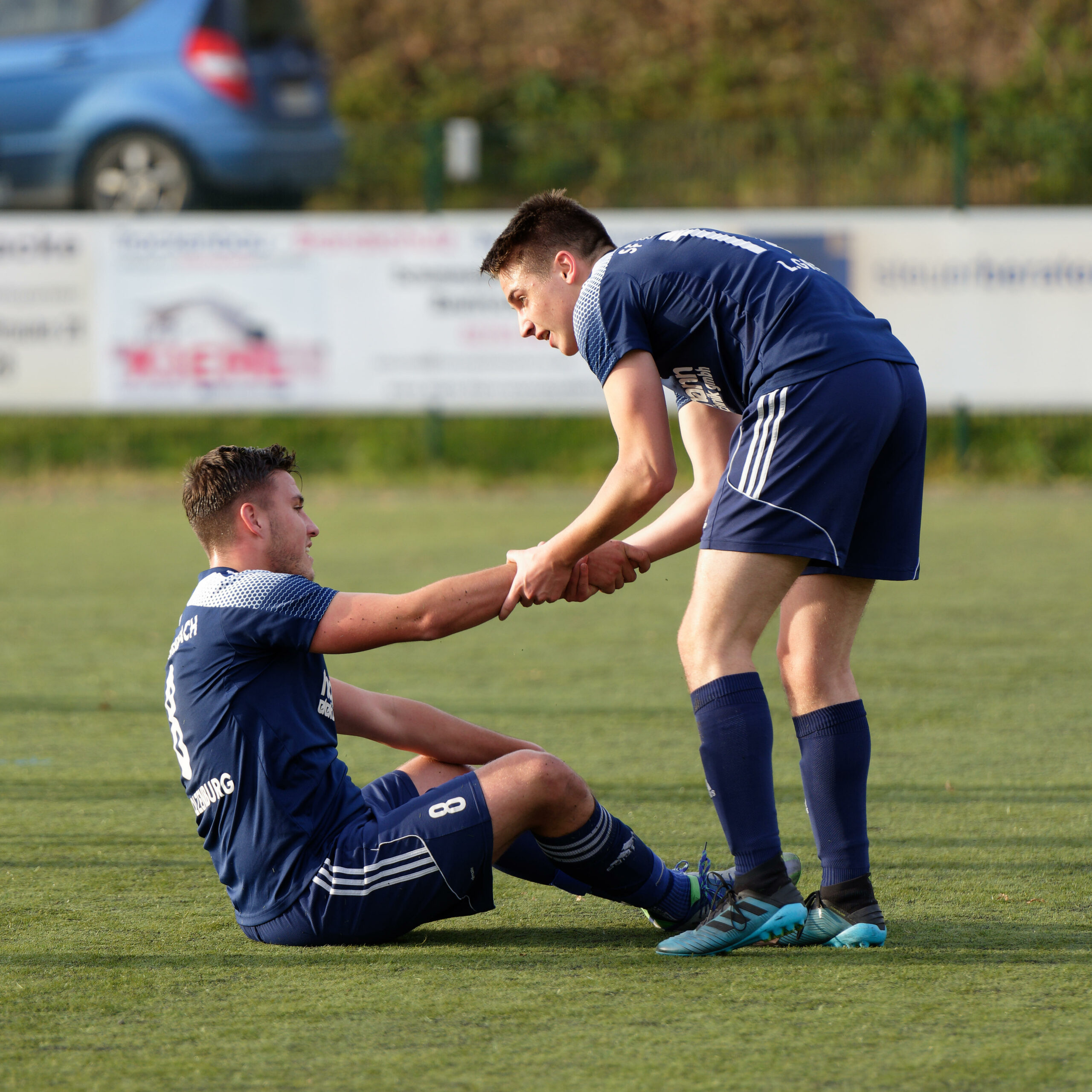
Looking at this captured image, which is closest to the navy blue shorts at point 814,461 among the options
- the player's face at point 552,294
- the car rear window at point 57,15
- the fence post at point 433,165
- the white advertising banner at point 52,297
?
the player's face at point 552,294

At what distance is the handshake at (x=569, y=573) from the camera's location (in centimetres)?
354

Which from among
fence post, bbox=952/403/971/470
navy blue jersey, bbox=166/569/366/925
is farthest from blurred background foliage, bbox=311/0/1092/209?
navy blue jersey, bbox=166/569/366/925

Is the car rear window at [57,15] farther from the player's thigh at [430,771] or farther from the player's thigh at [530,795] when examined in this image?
the player's thigh at [530,795]

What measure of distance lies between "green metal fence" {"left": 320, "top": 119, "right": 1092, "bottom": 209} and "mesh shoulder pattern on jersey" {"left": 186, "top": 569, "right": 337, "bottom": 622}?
11.5m

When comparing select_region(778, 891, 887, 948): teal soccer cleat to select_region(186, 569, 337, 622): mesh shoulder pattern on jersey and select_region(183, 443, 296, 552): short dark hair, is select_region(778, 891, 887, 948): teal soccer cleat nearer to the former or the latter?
select_region(186, 569, 337, 622): mesh shoulder pattern on jersey

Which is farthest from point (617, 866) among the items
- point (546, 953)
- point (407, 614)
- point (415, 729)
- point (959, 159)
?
point (959, 159)

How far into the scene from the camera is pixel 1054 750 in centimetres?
539

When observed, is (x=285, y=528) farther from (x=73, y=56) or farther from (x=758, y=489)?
(x=73, y=56)

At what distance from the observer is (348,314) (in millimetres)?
13758

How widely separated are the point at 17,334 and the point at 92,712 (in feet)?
28.1

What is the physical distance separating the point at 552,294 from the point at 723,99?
18.5 meters

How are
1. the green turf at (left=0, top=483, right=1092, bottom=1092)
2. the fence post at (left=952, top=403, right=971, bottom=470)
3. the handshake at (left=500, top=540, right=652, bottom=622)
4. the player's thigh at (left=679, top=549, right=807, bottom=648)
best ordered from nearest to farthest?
the green turf at (left=0, top=483, right=1092, bottom=1092) < the player's thigh at (left=679, top=549, right=807, bottom=648) < the handshake at (left=500, top=540, right=652, bottom=622) < the fence post at (left=952, top=403, right=971, bottom=470)

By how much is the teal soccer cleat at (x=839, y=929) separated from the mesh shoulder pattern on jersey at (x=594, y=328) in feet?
4.11

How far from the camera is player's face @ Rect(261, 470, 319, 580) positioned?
138 inches
